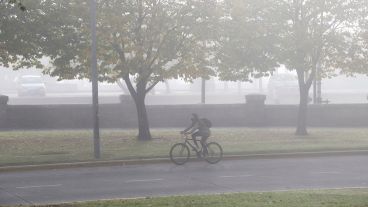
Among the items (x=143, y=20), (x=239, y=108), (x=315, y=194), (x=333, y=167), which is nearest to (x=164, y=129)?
(x=239, y=108)

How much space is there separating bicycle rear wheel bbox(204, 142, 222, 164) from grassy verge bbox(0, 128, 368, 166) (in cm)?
123

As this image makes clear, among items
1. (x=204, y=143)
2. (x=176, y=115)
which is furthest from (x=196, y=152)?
(x=176, y=115)

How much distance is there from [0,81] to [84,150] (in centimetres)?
7010

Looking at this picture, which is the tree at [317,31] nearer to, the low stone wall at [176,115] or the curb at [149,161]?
the curb at [149,161]

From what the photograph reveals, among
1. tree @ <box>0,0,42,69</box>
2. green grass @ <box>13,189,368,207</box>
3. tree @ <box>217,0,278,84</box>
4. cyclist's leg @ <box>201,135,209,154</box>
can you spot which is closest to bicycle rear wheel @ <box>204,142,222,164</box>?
cyclist's leg @ <box>201,135,209,154</box>

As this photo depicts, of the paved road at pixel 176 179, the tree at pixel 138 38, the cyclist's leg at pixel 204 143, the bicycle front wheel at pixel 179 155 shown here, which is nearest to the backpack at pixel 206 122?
the cyclist's leg at pixel 204 143

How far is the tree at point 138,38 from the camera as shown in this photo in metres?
23.1

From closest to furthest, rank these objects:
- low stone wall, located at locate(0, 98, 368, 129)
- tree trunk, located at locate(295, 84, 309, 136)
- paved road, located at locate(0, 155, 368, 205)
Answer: paved road, located at locate(0, 155, 368, 205), tree trunk, located at locate(295, 84, 309, 136), low stone wall, located at locate(0, 98, 368, 129)

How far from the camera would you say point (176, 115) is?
106 feet

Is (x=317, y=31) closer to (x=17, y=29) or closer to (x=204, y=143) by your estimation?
(x=204, y=143)

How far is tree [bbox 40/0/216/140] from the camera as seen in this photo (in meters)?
23.1

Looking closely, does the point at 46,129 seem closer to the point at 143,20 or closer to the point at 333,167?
the point at 143,20

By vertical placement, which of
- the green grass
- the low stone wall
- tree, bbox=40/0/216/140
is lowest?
the green grass

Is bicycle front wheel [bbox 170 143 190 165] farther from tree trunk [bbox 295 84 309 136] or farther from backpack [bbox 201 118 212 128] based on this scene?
tree trunk [bbox 295 84 309 136]
